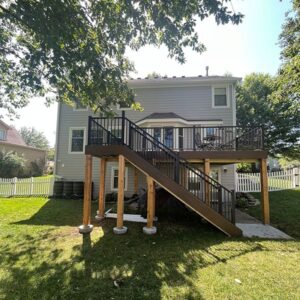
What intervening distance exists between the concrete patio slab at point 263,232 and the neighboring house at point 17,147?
2552 centimetres

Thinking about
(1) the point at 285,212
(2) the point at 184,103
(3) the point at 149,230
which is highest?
(2) the point at 184,103

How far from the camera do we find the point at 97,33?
19.4ft

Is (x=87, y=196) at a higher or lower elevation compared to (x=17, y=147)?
lower

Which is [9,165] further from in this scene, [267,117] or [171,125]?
[267,117]

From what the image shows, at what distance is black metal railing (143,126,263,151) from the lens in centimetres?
806

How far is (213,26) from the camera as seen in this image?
4.95 meters

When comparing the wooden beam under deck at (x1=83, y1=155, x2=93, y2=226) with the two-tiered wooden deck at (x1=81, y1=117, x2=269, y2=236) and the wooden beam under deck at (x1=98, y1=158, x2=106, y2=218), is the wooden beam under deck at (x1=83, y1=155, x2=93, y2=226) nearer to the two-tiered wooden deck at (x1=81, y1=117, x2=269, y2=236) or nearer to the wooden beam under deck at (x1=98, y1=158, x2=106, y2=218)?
the two-tiered wooden deck at (x1=81, y1=117, x2=269, y2=236)

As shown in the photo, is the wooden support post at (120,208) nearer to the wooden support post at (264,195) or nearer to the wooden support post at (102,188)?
the wooden support post at (102,188)

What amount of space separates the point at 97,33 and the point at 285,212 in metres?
9.59

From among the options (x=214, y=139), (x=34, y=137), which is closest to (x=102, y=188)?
(x=214, y=139)

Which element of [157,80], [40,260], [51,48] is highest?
[157,80]

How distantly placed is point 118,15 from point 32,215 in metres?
7.73

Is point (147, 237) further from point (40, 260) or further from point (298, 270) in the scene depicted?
point (298, 270)

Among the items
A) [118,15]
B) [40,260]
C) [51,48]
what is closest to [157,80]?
[118,15]
